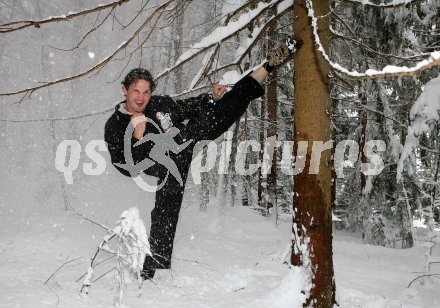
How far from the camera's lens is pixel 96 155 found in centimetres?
1738

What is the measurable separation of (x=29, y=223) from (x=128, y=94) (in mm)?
2891

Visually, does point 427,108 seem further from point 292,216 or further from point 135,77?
point 135,77

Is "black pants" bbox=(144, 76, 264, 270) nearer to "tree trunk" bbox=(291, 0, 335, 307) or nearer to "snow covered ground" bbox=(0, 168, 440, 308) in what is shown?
"snow covered ground" bbox=(0, 168, 440, 308)

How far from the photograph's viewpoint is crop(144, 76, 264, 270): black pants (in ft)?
10.9

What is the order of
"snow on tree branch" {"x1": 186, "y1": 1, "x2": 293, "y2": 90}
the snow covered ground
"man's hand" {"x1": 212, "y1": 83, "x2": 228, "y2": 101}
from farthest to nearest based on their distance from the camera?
"man's hand" {"x1": 212, "y1": 83, "x2": 228, "y2": 101}, "snow on tree branch" {"x1": 186, "y1": 1, "x2": 293, "y2": 90}, the snow covered ground

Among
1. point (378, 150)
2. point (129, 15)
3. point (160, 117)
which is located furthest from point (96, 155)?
point (160, 117)

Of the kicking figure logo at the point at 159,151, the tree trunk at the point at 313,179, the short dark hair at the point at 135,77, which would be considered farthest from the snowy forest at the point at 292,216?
the kicking figure logo at the point at 159,151

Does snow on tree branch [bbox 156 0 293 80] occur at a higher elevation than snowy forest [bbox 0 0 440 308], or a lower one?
higher

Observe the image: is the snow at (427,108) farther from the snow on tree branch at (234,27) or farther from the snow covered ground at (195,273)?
the snow on tree branch at (234,27)

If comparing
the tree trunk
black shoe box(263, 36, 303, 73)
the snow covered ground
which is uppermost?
black shoe box(263, 36, 303, 73)

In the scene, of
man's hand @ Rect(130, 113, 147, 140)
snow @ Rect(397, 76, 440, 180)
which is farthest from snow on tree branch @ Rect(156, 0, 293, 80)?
snow @ Rect(397, 76, 440, 180)

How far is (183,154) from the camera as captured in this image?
373 centimetres

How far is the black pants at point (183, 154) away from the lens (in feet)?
10.9

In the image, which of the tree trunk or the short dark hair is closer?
the tree trunk
